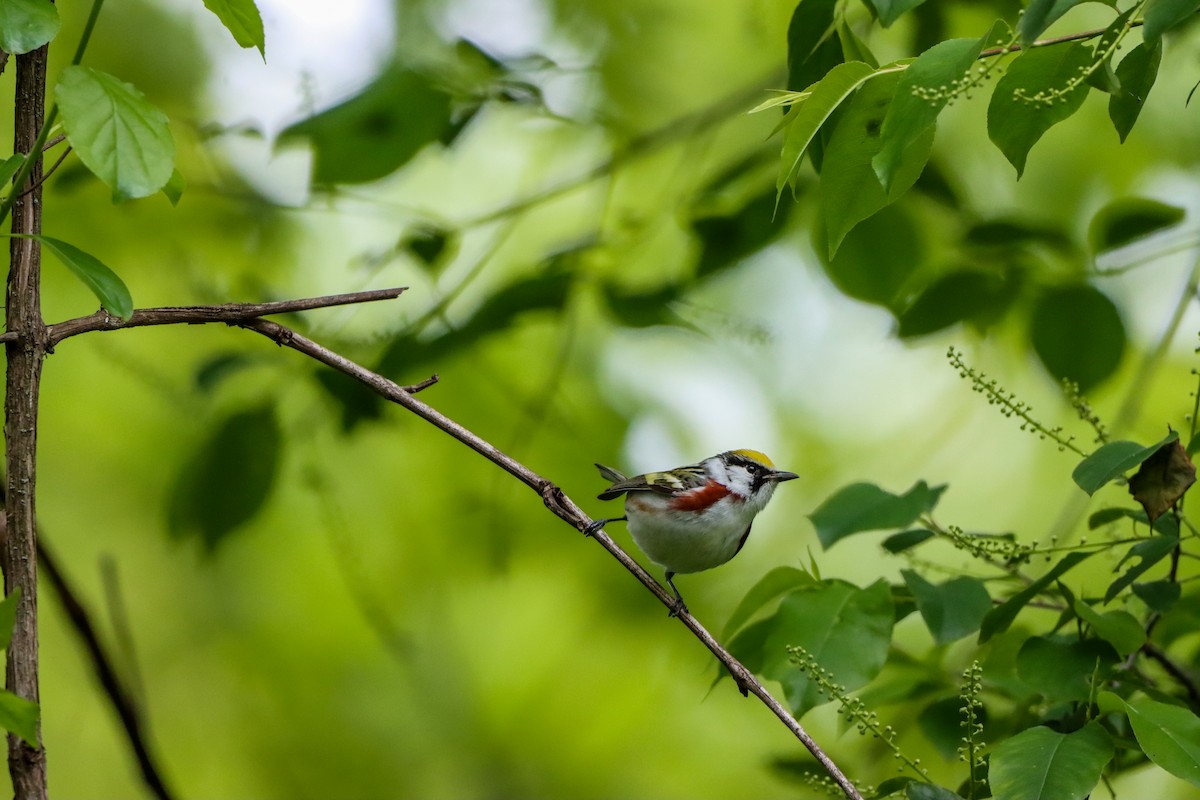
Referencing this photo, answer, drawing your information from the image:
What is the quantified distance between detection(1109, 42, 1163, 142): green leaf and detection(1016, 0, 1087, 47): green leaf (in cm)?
20

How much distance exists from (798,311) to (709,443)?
33.2 inches

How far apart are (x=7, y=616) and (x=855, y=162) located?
1.10 metres

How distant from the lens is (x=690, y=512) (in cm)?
250

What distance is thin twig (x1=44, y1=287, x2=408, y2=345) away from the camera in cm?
100

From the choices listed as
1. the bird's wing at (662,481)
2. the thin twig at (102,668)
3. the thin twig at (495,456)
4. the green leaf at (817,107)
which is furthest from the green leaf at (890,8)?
the bird's wing at (662,481)

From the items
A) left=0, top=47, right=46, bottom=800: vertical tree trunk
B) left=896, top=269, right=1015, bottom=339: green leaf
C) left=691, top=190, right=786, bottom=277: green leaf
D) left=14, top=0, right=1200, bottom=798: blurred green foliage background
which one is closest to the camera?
left=0, top=47, right=46, bottom=800: vertical tree trunk

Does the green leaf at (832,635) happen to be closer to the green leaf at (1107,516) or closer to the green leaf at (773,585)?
the green leaf at (773,585)

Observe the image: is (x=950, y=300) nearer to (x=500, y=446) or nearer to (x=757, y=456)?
(x=757, y=456)

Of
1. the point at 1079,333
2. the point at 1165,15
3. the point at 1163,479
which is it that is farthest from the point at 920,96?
the point at 1079,333

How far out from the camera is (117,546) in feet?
13.7

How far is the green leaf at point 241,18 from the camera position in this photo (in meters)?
1.08

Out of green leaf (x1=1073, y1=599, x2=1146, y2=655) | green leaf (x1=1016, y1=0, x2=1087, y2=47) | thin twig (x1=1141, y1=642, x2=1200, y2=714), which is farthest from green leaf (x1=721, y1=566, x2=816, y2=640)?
green leaf (x1=1016, y1=0, x2=1087, y2=47)

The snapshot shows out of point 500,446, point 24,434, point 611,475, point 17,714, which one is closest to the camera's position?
point 17,714

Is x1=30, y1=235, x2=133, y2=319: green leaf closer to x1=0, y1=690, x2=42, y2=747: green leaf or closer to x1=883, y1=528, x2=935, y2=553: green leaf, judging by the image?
x1=0, y1=690, x2=42, y2=747: green leaf
